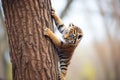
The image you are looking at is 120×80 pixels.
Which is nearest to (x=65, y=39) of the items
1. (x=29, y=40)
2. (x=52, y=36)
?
(x=52, y=36)

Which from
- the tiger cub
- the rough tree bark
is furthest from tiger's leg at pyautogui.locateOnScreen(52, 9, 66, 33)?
the rough tree bark

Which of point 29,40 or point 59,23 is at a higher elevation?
point 59,23

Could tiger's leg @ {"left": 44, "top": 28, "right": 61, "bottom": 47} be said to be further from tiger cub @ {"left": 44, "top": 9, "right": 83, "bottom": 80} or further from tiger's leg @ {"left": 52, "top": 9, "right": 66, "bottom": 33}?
tiger's leg @ {"left": 52, "top": 9, "right": 66, "bottom": 33}

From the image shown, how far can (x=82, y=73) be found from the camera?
12547 mm

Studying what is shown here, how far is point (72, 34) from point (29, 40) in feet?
1.33

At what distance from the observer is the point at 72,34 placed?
3295mm

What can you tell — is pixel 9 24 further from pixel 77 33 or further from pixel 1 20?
pixel 1 20

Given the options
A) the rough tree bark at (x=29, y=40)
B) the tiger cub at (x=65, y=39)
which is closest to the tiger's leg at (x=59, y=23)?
the tiger cub at (x=65, y=39)

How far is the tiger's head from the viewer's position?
328cm

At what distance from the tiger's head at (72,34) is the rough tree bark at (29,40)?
0.73ft

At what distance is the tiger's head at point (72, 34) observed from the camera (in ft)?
10.8

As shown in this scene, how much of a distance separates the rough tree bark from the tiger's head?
0.73 feet

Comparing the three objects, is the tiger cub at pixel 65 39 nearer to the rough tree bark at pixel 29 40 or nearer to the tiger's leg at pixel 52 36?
the tiger's leg at pixel 52 36

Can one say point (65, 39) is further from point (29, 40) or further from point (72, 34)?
point (29, 40)
